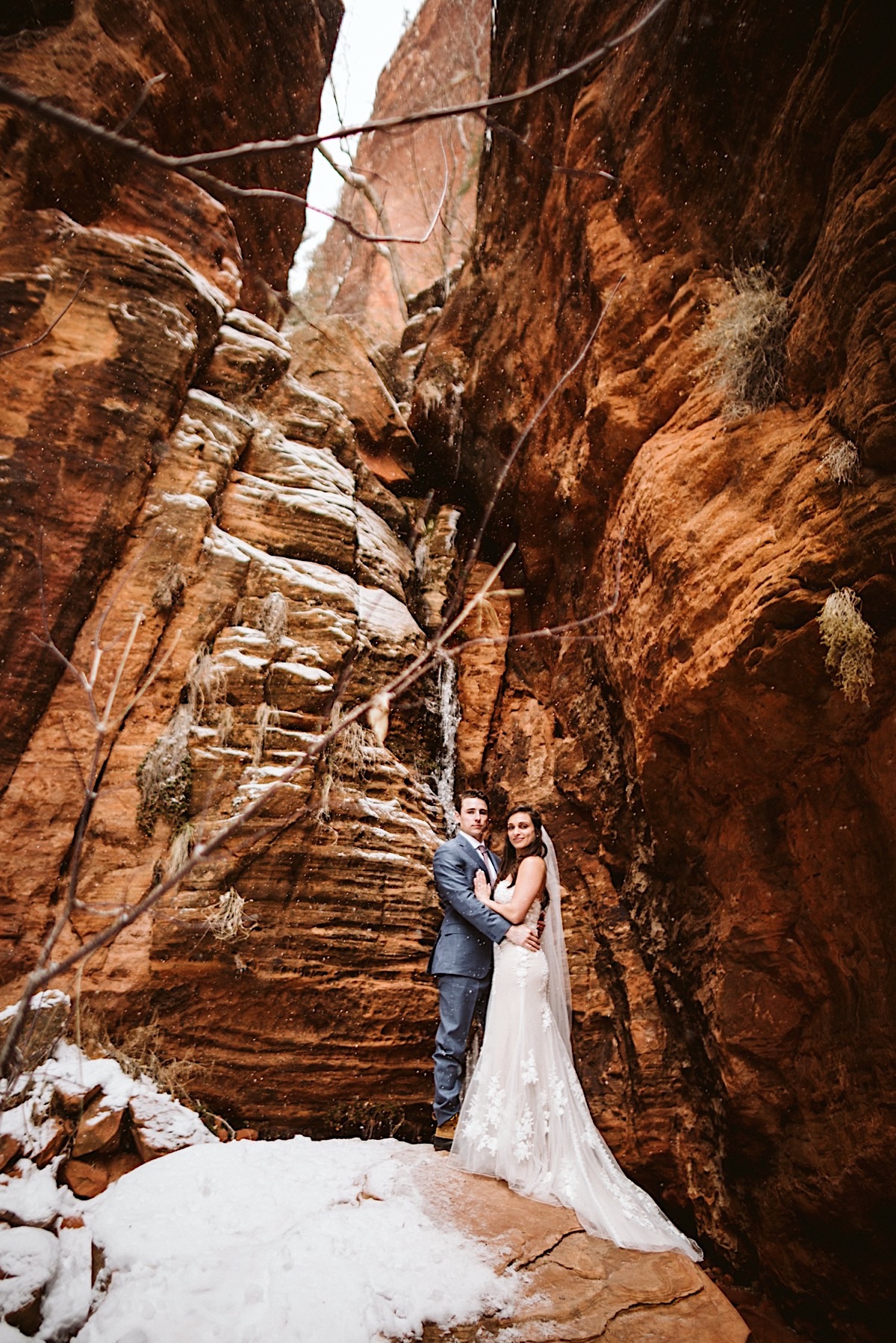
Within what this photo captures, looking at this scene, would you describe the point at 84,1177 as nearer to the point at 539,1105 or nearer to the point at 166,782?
the point at 166,782

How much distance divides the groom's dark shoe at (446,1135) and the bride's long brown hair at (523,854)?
1656 millimetres

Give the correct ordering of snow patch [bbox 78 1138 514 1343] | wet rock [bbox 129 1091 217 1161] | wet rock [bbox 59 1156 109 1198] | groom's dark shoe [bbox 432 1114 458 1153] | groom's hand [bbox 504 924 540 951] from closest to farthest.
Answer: snow patch [bbox 78 1138 514 1343]
wet rock [bbox 59 1156 109 1198]
wet rock [bbox 129 1091 217 1161]
groom's dark shoe [bbox 432 1114 458 1153]
groom's hand [bbox 504 924 540 951]

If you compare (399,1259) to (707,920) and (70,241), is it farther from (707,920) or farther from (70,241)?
(70,241)

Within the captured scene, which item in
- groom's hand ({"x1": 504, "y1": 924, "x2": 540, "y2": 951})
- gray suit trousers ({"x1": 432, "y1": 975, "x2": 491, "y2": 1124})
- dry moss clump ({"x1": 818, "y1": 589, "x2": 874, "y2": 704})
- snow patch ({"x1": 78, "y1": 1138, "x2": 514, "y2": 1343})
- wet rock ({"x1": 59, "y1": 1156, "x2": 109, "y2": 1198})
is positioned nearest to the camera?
snow patch ({"x1": 78, "y1": 1138, "x2": 514, "y2": 1343})

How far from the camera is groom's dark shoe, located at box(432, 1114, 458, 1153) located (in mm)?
4781

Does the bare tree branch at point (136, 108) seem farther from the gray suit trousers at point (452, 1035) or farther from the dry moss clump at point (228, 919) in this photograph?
the gray suit trousers at point (452, 1035)

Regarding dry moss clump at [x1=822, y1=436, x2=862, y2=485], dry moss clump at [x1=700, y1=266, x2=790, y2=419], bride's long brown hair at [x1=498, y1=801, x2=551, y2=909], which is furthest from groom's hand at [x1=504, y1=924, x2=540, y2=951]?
dry moss clump at [x1=700, y1=266, x2=790, y2=419]

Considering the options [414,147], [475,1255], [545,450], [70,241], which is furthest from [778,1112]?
[414,147]

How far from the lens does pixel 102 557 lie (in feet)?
20.4

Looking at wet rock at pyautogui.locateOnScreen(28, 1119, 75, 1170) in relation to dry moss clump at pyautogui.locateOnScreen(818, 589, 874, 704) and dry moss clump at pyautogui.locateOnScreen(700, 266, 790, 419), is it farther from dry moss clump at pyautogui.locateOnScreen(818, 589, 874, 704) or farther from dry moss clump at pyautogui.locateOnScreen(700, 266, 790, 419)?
dry moss clump at pyautogui.locateOnScreen(700, 266, 790, 419)

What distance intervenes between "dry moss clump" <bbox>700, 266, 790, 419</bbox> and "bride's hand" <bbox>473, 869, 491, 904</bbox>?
396 centimetres

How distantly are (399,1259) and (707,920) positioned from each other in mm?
3046

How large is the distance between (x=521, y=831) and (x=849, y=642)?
3.05 metres

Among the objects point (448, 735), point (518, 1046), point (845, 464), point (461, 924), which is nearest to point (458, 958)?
point (461, 924)
